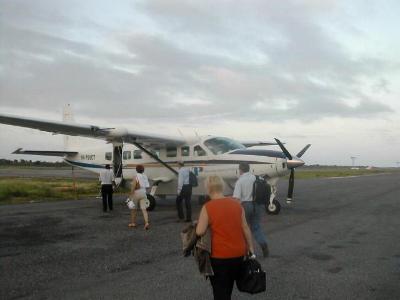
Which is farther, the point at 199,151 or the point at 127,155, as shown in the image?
the point at 127,155

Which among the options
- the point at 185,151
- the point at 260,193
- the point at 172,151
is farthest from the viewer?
the point at 172,151

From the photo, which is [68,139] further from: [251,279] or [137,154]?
[251,279]

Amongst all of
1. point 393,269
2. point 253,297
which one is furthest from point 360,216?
point 253,297

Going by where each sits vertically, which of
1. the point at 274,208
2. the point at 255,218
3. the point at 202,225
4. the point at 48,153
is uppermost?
the point at 48,153

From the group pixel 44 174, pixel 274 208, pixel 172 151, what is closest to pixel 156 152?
pixel 172 151

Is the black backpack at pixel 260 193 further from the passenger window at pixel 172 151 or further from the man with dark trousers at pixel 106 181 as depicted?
the passenger window at pixel 172 151

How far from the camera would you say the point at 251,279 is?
418cm

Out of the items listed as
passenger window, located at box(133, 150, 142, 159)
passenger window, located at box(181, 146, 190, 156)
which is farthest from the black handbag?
passenger window, located at box(133, 150, 142, 159)

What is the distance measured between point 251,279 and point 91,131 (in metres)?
12.5

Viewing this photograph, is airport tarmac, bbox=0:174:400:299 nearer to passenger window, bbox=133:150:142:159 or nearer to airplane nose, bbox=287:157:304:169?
airplane nose, bbox=287:157:304:169

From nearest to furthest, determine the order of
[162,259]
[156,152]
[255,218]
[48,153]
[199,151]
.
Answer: [162,259] < [255,218] < [199,151] < [156,152] < [48,153]

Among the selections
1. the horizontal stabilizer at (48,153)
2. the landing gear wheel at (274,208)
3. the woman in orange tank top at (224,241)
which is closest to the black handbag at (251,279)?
the woman in orange tank top at (224,241)

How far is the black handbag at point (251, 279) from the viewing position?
13.6 ft

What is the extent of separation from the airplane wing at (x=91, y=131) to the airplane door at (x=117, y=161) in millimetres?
1594
